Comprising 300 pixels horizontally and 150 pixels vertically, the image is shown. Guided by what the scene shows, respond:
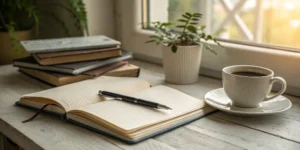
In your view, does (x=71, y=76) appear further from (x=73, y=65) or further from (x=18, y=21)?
(x=18, y=21)

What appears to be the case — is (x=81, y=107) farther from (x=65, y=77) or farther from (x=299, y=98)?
(x=299, y=98)

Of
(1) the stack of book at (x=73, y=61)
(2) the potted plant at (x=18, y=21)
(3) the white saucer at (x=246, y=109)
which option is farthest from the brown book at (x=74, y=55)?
(3) the white saucer at (x=246, y=109)

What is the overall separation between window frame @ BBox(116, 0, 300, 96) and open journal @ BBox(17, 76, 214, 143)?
23 cm

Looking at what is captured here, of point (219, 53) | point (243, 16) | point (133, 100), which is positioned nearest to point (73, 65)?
point (133, 100)

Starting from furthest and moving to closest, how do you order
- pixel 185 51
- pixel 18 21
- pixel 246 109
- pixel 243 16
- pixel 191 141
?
pixel 243 16
pixel 18 21
pixel 185 51
pixel 246 109
pixel 191 141

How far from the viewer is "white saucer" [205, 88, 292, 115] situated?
2.41 feet

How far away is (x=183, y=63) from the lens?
94 centimetres

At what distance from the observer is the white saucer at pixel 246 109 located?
28.9 inches

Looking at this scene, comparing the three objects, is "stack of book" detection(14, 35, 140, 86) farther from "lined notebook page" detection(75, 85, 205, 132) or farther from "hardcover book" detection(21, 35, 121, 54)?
"lined notebook page" detection(75, 85, 205, 132)

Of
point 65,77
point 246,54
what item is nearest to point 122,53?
point 65,77

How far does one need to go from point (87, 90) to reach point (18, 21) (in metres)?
0.59

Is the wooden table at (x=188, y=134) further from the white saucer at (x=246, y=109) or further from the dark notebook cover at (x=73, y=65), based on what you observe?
the dark notebook cover at (x=73, y=65)

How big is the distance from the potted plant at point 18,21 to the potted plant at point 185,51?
344 millimetres

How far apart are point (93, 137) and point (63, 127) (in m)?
0.08
